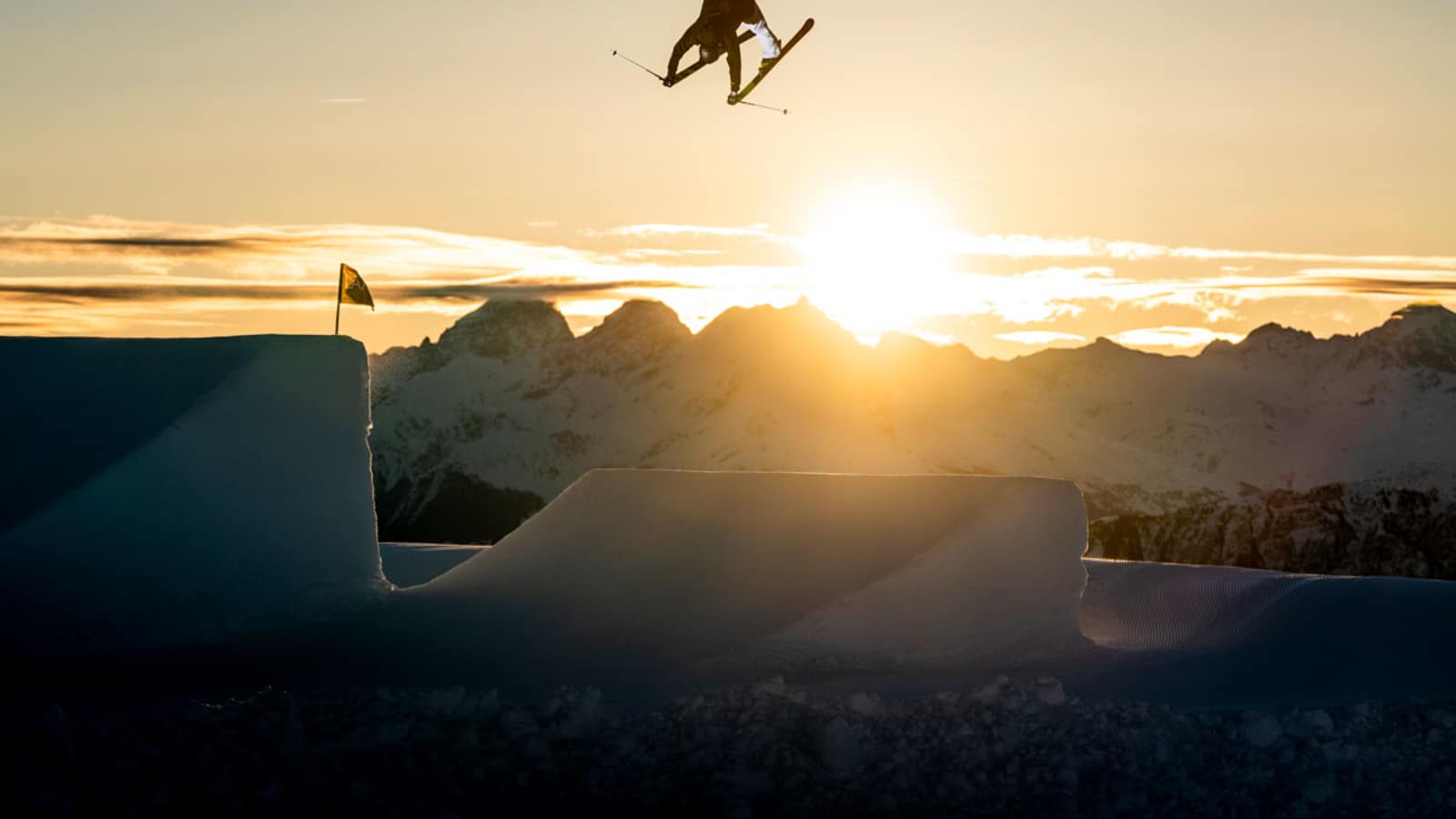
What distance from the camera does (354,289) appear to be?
2138cm

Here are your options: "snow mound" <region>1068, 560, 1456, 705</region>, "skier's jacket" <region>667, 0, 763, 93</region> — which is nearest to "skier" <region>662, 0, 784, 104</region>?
"skier's jacket" <region>667, 0, 763, 93</region>

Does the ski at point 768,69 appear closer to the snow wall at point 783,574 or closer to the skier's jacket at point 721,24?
the skier's jacket at point 721,24

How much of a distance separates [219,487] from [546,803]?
6.52 meters

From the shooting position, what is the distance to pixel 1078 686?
14.7 meters

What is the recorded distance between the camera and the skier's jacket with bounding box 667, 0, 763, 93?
59.1 ft

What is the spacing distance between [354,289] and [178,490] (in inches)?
268

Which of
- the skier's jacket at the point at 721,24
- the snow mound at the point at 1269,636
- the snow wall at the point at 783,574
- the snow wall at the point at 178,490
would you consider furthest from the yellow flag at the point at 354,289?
the snow mound at the point at 1269,636

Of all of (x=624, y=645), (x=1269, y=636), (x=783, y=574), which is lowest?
(x=1269, y=636)

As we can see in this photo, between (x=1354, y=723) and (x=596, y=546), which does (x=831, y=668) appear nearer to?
(x=596, y=546)

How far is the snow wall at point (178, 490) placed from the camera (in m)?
14.7

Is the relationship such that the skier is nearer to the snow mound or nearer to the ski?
the ski

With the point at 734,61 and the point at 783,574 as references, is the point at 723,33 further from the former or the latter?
A: the point at 783,574

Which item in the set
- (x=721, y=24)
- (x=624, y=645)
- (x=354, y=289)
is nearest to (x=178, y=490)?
(x=624, y=645)

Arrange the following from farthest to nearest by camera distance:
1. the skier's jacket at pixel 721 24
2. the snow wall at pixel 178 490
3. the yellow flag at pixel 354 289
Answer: the yellow flag at pixel 354 289 < the skier's jacket at pixel 721 24 < the snow wall at pixel 178 490
